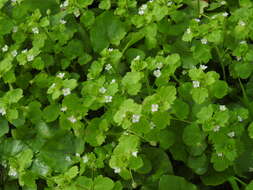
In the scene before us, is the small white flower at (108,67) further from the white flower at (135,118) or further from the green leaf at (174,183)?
the green leaf at (174,183)

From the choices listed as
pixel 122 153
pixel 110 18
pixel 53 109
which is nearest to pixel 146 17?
pixel 110 18

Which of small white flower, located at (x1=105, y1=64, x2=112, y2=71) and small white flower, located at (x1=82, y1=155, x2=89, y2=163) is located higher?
small white flower, located at (x1=105, y1=64, x2=112, y2=71)

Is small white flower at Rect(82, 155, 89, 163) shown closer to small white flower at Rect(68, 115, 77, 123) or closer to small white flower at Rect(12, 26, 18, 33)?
small white flower at Rect(68, 115, 77, 123)

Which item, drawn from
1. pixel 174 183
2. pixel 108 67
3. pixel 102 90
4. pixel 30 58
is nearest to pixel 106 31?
pixel 108 67

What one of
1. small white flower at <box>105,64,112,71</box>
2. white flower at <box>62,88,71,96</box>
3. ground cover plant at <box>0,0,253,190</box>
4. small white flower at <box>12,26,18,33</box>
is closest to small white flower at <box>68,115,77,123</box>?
ground cover plant at <box>0,0,253,190</box>

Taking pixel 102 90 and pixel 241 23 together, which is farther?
pixel 241 23

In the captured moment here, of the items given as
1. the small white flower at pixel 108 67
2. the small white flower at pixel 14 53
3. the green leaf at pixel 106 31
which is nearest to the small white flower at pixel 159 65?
the small white flower at pixel 108 67

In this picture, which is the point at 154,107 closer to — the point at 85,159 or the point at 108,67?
the point at 85,159
